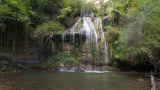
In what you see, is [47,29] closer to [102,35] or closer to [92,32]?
[92,32]

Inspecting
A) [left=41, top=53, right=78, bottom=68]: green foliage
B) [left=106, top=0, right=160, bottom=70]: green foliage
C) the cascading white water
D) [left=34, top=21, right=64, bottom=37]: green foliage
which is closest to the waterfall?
the cascading white water

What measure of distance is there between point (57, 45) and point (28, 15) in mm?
3698

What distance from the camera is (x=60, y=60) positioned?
24.0 meters

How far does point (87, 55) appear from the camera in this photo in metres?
24.0

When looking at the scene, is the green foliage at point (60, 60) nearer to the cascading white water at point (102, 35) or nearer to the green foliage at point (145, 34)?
the cascading white water at point (102, 35)

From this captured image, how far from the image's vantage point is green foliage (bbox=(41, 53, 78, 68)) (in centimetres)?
2378

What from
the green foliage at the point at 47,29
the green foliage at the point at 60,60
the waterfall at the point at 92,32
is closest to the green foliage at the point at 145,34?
the waterfall at the point at 92,32

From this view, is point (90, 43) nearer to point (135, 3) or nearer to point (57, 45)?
point (57, 45)

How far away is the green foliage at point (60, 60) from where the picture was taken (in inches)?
936

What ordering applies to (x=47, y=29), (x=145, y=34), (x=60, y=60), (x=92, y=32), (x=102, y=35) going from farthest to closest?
(x=92, y=32) → (x=102, y=35) → (x=47, y=29) → (x=60, y=60) → (x=145, y=34)

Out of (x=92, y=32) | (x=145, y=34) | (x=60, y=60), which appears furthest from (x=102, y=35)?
(x=145, y=34)

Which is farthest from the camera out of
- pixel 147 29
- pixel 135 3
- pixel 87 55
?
pixel 135 3

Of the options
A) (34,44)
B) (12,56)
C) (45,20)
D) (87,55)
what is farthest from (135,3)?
(12,56)

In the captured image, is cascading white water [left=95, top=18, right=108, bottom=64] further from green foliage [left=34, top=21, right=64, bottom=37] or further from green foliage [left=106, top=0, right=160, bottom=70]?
green foliage [left=34, top=21, right=64, bottom=37]
